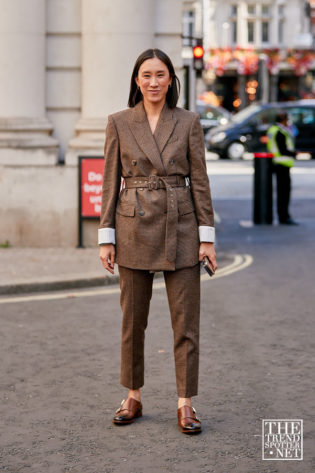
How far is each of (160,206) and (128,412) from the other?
110cm

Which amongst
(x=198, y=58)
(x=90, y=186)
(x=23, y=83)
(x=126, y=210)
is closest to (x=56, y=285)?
(x=90, y=186)

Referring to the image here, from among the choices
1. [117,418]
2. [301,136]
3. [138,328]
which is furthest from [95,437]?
[301,136]

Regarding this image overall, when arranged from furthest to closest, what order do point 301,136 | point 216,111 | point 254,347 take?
point 216,111 → point 301,136 → point 254,347

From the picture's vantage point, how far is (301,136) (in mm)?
32281

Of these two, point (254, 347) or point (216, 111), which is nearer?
point (254, 347)

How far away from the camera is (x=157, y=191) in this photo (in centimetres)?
528

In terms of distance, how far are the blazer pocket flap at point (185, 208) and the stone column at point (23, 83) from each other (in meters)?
7.41

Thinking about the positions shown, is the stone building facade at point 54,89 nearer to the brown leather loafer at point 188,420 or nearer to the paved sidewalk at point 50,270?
the paved sidewalk at point 50,270

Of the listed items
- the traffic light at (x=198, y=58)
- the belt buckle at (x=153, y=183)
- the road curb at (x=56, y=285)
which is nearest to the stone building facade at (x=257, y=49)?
the traffic light at (x=198, y=58)

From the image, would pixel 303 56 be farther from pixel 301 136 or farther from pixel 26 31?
pixel 26 31

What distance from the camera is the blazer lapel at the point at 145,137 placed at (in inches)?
208

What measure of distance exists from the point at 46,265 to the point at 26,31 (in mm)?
3097

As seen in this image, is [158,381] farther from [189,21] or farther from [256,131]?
[189,21]

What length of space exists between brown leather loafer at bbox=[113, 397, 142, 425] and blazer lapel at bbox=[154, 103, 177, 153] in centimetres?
133
